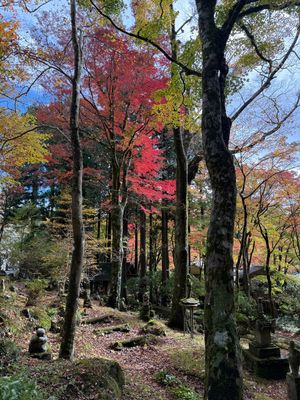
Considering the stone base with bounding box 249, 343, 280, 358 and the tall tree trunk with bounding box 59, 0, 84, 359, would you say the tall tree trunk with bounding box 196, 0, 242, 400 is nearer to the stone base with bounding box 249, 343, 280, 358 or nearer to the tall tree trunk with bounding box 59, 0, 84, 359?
the tall tree trunk with bounding box 59, 0, 84, 359

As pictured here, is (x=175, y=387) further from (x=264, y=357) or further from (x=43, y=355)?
(x=264, y=357)

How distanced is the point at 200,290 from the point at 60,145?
10.6 meters

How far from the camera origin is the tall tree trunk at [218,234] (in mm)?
2943

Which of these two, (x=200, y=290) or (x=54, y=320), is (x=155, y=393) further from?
(x=200, y=290)

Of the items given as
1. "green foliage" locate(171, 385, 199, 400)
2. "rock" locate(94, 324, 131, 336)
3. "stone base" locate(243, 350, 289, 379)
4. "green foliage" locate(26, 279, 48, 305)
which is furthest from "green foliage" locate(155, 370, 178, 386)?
"green foliage" locate(26, 279, 48, 305)

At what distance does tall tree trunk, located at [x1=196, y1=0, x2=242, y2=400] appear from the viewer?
2943mm

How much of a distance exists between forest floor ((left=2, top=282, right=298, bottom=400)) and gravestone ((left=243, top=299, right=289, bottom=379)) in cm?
19

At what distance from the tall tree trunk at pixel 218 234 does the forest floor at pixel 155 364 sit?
1.47 meters

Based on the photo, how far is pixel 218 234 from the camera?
337cm

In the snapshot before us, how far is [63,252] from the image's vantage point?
1028 cm

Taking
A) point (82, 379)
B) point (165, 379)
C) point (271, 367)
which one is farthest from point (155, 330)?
point (82, 379)

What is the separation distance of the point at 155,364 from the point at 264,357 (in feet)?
8.46

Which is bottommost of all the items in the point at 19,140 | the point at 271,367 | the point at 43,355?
the point at 271,367

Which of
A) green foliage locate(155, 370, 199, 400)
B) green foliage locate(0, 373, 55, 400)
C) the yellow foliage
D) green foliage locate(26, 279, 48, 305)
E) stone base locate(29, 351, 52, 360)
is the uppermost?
the yellow foliage
